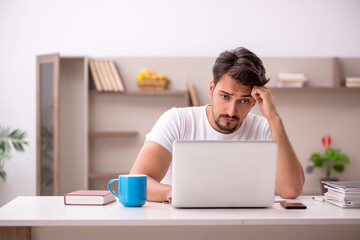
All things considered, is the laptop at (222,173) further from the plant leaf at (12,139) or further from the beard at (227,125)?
the plant leaf at (12,139)

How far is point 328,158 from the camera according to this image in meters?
4.49

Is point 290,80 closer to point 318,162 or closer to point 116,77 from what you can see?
point 318,162

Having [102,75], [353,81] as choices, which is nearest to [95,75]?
[102,75]

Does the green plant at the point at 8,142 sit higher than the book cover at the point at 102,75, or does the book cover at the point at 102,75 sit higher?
the book cover at the point at 102,75

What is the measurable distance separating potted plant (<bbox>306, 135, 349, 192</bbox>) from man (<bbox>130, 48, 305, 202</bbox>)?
2.40m

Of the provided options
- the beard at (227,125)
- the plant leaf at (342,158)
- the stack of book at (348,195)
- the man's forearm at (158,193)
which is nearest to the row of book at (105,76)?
the plant leaf at (342,158)

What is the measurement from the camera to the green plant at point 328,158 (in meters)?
4.52

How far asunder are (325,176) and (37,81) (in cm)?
296

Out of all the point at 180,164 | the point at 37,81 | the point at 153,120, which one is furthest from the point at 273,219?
the point at 37,81

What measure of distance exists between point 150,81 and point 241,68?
2.44 metres

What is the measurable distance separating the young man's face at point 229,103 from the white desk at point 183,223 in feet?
2.28

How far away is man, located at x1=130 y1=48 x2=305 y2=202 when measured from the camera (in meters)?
1.96

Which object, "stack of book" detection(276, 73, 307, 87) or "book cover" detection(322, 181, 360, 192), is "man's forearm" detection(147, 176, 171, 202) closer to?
"book cover" detection(322, 181, 360, 192)

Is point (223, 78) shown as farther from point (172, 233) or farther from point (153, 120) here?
point (153, 120)
